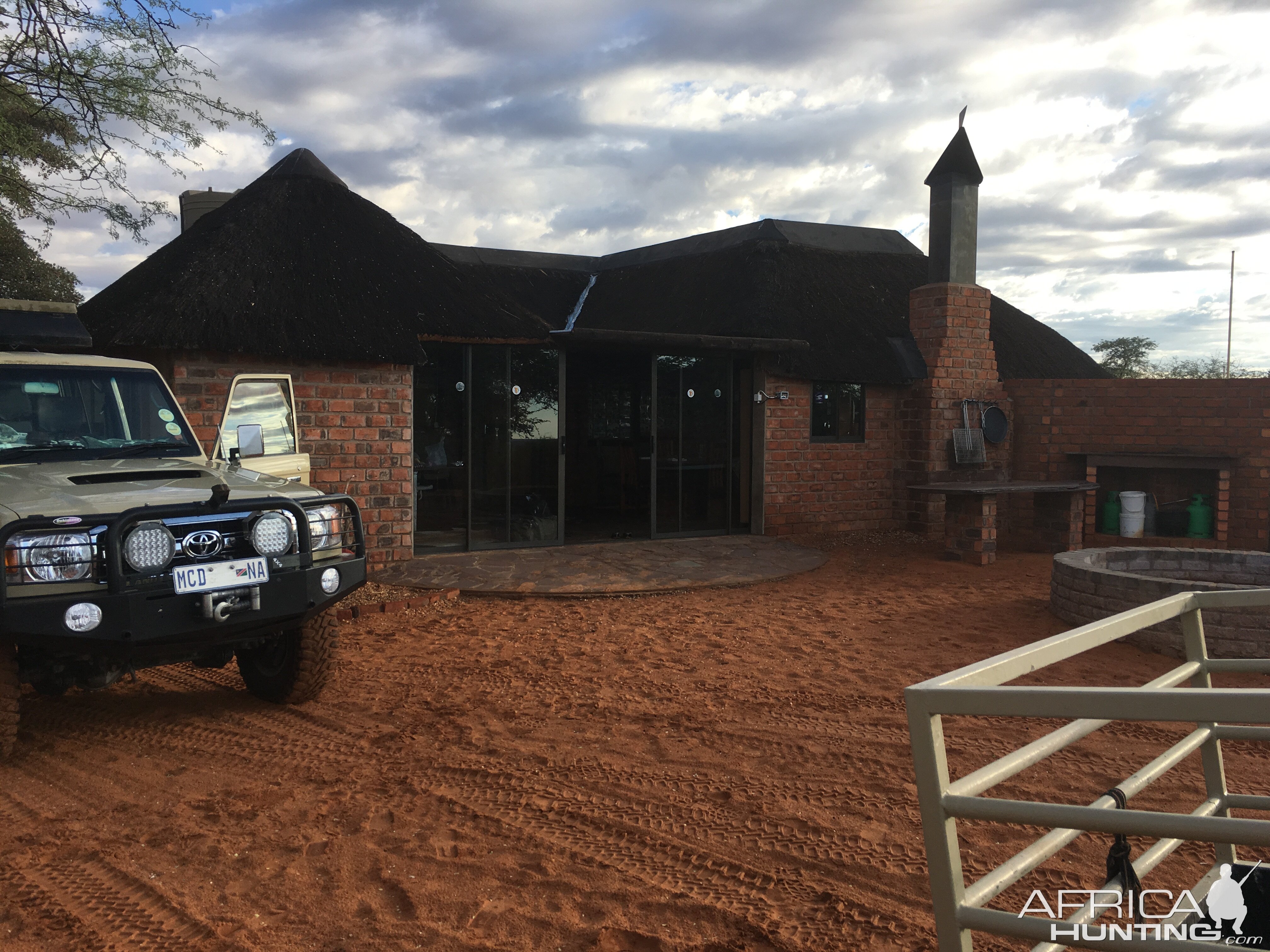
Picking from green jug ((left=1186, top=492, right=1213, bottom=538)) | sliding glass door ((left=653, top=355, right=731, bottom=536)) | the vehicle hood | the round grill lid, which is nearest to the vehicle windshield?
the vehicle hood

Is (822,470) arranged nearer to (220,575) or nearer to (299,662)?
(299,662)

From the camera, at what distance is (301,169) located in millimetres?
10789

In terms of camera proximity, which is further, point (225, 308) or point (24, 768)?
point (225, 308)

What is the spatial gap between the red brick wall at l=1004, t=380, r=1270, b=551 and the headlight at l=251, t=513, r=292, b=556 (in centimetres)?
1158

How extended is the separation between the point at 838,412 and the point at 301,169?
7612mm

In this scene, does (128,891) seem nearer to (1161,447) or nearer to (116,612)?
(116,612)

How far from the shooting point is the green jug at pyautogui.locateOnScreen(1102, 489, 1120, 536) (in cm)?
1266

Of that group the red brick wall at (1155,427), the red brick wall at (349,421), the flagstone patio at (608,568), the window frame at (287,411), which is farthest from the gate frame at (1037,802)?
the red brick wall at (1155,427)

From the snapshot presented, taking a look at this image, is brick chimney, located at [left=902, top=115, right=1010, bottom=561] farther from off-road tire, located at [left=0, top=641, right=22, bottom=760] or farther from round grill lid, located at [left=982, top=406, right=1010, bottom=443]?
off-road tire, located at [left=0, top=641, right=22, bottom=760]

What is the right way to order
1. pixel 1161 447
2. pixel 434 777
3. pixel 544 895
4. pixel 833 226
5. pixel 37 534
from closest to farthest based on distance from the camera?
pixel 544 895 → pixel 37 534 → pixel 434 777 → pixel 1161 447 → pixel 833 226

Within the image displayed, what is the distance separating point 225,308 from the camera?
878 centimetres

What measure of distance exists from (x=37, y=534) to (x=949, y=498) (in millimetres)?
9897

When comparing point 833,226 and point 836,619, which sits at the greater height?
point 833,226

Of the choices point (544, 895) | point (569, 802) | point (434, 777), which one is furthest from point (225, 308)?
point (544, 895)
